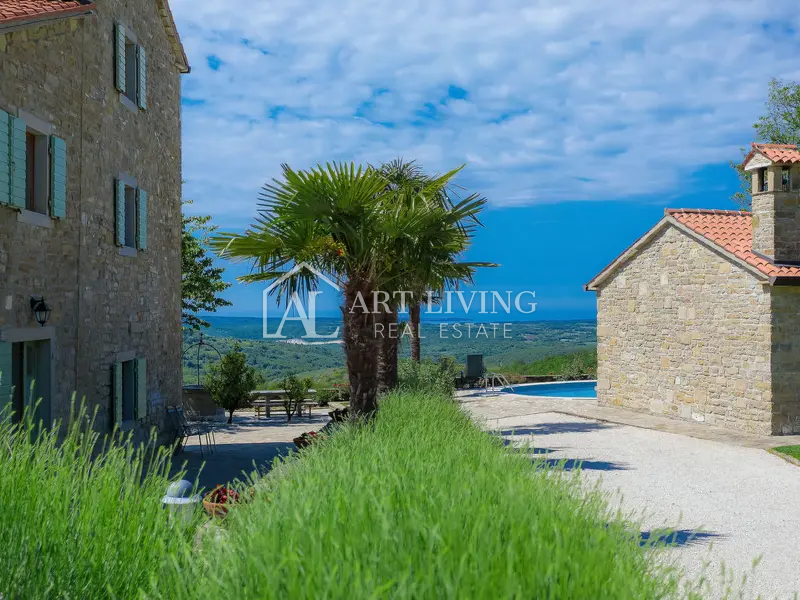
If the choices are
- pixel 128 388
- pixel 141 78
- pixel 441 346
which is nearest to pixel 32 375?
pixel 128 388

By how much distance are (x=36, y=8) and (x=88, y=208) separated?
8.98 ft

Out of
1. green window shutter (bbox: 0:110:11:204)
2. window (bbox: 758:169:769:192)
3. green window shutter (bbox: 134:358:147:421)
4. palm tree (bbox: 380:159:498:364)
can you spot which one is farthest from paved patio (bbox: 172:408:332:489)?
window (bbox: 758:169:769:192)

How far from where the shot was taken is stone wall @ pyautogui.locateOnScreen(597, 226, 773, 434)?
48.4 ft

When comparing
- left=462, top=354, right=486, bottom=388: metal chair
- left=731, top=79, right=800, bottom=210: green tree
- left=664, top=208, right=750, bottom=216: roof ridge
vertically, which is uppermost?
left=731, top=79, right=800, bottom=210: green tree

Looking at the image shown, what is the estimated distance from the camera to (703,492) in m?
9.71

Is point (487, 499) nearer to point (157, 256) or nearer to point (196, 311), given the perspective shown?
point (157, 256)

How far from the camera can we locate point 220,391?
20109 millimetres

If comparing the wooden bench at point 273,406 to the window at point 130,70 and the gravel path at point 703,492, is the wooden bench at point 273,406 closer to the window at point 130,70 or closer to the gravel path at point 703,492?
the gravel path at point 703,492

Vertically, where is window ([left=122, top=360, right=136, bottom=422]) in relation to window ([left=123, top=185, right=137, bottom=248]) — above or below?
below

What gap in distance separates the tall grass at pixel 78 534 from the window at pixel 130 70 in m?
8.96

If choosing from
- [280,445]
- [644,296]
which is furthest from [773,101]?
[280,445]

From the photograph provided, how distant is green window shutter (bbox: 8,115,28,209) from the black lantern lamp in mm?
1185

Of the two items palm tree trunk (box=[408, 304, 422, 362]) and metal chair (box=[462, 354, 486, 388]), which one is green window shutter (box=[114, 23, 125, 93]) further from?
metal chair (box=[462, 354, 486, 388])

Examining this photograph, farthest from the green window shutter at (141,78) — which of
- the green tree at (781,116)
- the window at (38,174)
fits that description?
the green tree at (781,116)
